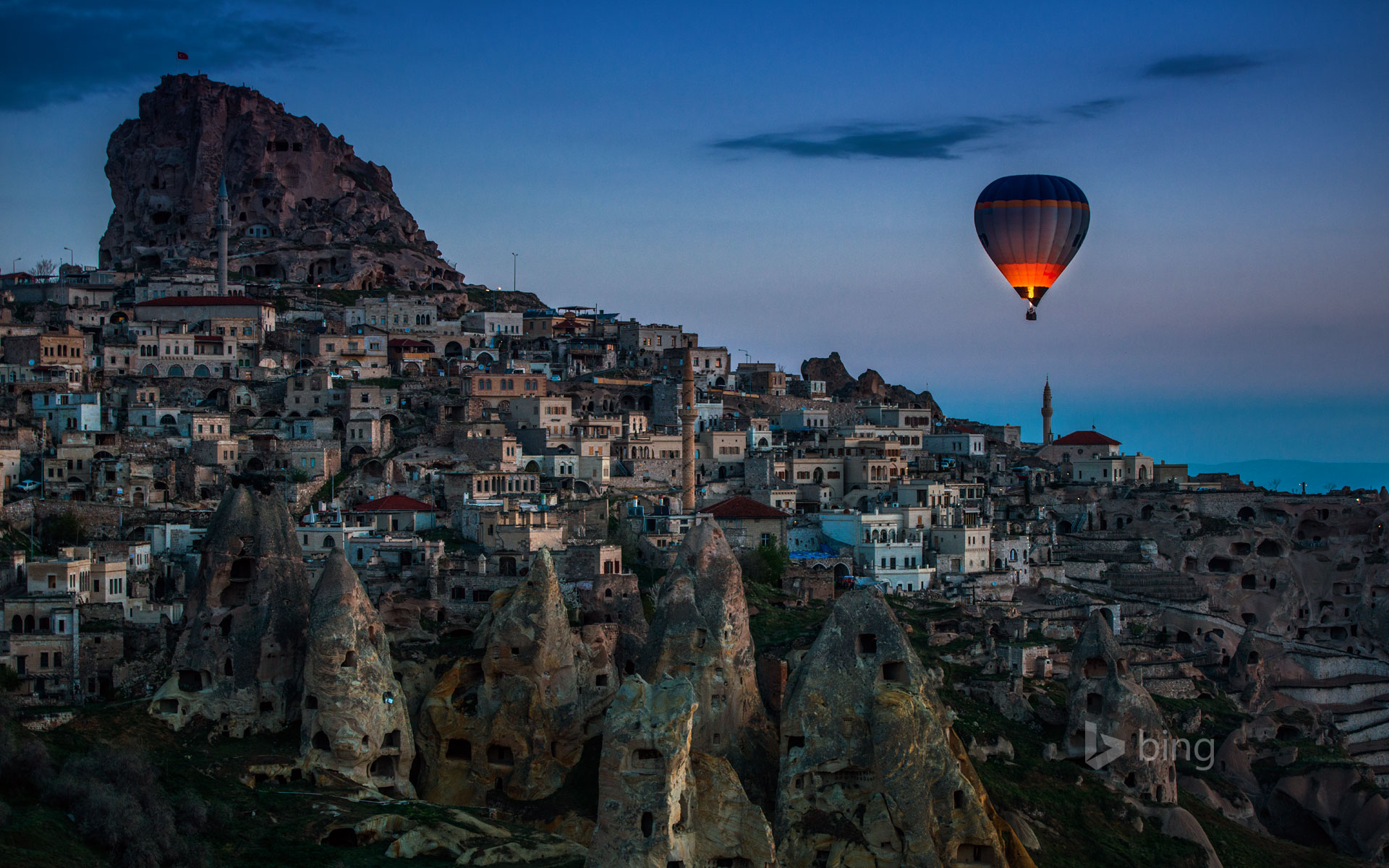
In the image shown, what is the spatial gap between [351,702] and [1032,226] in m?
26.0

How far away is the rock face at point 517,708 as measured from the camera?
41594 millimetres

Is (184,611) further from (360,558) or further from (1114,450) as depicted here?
(1114,450)

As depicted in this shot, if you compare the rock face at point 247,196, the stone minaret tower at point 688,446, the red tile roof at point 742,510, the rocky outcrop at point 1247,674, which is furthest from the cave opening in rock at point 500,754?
the rock face at point 247,196

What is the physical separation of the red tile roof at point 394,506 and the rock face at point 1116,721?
2550cm

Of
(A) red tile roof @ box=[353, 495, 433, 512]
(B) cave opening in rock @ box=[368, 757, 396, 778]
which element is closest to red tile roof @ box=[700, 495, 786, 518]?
(A) red tile roof @ box=[353, 495, 433, 512]

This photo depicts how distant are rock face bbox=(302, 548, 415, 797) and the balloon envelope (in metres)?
23.6

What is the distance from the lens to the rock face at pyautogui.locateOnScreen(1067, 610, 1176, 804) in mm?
45094

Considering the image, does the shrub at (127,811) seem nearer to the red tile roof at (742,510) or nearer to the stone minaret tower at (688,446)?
the red tile roof at (742,510)

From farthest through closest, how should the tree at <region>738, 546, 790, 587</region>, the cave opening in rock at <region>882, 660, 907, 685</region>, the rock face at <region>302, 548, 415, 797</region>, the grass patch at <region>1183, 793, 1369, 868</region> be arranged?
the tree at <region>738, 546, 790, 587</region> → the grass patch at <region>1183, 793, 1369, 868</region> → the rock face at <region>302, 548, 415, 797</region> → the cave opening in rock at <region>882, 660, 907, 685</region>

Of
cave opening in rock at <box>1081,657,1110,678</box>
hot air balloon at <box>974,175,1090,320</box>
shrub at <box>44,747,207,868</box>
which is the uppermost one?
hot air balloon at <box>974,175,1090,320</box>

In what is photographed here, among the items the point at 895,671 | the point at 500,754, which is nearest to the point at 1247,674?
the point at 895,671

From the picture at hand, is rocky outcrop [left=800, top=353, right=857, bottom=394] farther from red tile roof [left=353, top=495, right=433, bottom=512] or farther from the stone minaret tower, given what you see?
red tile roof [left=353, top=495, right=433, bottom=512]

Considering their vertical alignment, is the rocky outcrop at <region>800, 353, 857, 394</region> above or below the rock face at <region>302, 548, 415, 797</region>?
above

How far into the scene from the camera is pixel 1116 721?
45.7 metres
